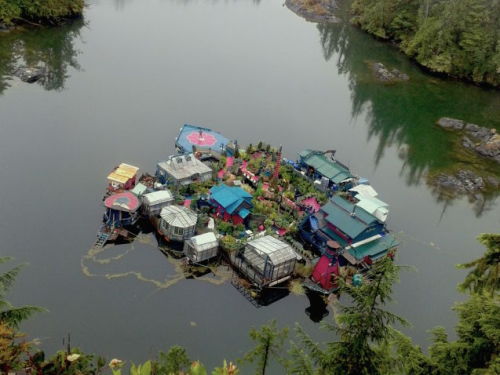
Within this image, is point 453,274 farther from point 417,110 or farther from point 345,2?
point 345,2

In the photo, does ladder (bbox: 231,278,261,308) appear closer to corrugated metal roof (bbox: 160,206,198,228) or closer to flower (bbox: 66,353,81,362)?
corrugated metal roof (bbox: 160,206,198,228)

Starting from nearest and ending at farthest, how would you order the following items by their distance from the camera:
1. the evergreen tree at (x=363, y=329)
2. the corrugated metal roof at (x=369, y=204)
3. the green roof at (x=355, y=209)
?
the evergreen tree at (x=363, y=329) < the green roof at (x=355, y=209) < the corrugated metal roof at (x=369, y=204)

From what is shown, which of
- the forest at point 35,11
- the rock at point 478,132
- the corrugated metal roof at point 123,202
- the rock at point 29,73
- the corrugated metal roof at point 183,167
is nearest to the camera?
the corrugated metal roof at point 123,202

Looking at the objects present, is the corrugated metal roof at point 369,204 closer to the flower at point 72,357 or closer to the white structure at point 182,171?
the white structure at point 182,171

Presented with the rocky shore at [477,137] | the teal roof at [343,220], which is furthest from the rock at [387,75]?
the teal roof at [343,220]

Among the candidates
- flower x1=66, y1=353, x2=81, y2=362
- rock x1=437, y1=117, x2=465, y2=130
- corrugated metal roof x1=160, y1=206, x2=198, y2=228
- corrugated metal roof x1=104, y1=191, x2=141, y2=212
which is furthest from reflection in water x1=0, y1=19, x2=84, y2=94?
rock x1=437, y1=117, x2=465, y2=130

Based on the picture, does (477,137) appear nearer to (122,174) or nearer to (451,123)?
(451,123)

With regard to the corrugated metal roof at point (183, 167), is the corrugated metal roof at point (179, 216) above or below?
below

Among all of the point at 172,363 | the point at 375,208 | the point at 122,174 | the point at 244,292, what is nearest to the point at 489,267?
the point at 172,363
